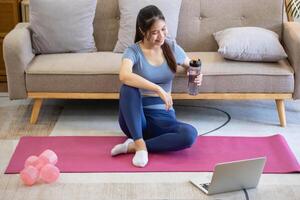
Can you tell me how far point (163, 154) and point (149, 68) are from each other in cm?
45

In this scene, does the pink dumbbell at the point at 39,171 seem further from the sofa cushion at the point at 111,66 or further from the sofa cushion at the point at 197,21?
the sofa cushion at the point at 197,21

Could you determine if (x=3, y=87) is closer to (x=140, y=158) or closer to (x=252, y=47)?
(x=140, y=158)

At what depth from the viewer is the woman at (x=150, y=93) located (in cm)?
262

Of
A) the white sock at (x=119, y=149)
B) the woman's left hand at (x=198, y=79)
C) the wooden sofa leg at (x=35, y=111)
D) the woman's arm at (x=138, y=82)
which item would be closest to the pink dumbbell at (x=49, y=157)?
the white sock at (x=119, y=149)

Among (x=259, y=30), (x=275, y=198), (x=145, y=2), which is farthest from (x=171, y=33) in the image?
(x=275, y=198)

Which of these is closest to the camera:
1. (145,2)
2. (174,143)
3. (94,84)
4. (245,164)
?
(245,164)

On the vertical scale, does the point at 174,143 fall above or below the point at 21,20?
Answer: below

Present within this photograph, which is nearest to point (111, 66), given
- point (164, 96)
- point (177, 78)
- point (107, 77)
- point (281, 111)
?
point (107, 77)

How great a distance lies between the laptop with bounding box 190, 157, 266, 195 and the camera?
2301 millimetres

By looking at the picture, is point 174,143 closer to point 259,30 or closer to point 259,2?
point 259,30

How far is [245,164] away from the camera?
2.32 meters

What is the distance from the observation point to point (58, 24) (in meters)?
3.30

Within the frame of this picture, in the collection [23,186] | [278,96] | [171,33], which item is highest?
[171,33]

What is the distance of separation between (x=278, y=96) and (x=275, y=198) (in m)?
0.88
